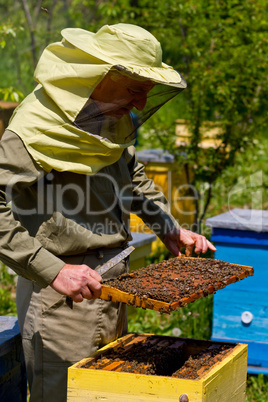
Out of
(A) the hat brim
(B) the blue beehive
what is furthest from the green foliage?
(A) the hat brim

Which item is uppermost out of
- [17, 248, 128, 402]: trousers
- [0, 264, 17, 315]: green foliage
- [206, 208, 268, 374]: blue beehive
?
[17, 248, 128, 402]: trousers

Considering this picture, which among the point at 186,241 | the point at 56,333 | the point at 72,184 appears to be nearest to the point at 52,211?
the point at 72,184

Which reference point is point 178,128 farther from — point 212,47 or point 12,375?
point 12,375

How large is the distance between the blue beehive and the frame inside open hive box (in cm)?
111

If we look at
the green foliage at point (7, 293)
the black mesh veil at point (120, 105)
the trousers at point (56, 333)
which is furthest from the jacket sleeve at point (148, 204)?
the green foliage at point (7, 293)

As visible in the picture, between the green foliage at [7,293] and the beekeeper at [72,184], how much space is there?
216 cm

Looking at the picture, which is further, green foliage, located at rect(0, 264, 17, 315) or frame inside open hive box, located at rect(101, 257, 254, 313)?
green foliage, located at rect(0, 264, 17, 315)

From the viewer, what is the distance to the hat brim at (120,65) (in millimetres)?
2010

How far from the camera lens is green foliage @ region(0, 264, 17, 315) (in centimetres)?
441

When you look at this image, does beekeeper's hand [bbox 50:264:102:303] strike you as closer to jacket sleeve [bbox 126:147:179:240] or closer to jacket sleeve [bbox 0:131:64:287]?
jacket sleeve [bbox 0:131:64:287]

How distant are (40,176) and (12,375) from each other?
98cm

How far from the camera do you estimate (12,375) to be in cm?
250

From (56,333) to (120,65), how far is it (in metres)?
1.05

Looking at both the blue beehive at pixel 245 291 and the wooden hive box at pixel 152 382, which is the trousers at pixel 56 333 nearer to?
the wooden hive box at pixel 152 382
